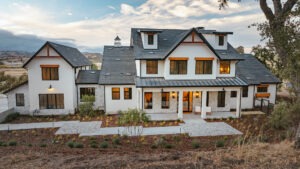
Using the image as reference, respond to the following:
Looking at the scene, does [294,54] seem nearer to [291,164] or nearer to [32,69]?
[291,164]

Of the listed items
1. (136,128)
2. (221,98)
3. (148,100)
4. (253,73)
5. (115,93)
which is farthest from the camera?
(253,73)

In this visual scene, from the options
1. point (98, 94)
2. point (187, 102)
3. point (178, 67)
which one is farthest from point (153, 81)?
point (98, 94)

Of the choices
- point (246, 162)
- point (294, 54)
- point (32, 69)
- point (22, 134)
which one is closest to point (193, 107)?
point (294, 54)

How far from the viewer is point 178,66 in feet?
53.2

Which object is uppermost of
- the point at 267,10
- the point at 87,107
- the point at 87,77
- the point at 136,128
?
the point at 267,10

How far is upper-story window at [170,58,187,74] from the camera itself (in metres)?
16.1

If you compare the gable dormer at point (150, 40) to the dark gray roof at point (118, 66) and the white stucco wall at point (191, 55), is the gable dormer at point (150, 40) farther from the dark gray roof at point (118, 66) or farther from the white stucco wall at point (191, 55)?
the dark gray roof at point (118, 66)

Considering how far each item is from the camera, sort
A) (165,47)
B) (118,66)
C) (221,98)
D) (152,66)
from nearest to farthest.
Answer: (152,66)
(221,98)
(165,47)
(118,66)

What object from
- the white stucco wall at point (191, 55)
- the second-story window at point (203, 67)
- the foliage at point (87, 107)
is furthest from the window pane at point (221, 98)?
the foliage at point (87, 107)

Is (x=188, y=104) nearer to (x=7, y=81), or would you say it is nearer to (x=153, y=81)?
(x=153, y=81)

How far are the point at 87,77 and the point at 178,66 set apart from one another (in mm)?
8796

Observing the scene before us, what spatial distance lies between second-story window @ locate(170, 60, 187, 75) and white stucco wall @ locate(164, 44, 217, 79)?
11.6 inches

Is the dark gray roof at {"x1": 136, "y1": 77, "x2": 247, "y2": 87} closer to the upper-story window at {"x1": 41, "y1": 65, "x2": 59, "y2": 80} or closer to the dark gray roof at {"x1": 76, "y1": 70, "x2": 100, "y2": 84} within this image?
the dark gray roof at {"x1": 76, "y1": 70, "x2": 100, "y2": 84}

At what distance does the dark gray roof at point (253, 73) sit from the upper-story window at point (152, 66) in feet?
27.8
